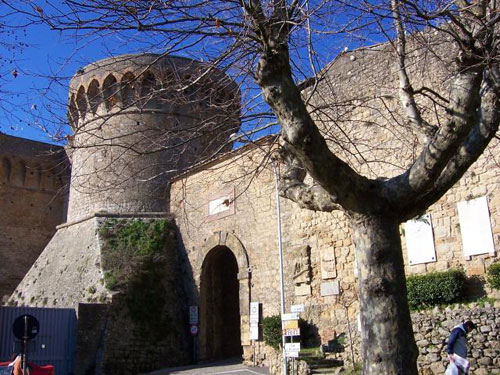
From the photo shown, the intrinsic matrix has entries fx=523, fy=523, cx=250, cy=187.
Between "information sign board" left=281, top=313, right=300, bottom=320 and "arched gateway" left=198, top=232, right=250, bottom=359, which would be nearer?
"information sign board" left=281, top=313, right=300, bottom=320

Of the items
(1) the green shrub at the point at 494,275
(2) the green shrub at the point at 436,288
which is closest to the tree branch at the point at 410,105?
(1) the green shrub at the point at 494,275

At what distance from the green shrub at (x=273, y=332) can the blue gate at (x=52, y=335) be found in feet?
18.4

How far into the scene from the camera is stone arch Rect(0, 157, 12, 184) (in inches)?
1029

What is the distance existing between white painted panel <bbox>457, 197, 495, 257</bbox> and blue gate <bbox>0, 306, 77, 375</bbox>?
35.3 feet

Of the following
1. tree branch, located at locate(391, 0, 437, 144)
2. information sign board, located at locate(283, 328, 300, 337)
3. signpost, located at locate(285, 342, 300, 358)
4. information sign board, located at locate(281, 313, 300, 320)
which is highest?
tree branch, located at locate(391, 0, 437, 144)

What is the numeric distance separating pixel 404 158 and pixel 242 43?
7057 millimetres

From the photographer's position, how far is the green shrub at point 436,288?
9766 mm

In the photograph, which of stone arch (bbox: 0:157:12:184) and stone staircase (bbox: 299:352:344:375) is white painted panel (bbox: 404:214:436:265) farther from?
stone arch (bbox: 0:157:12:184)

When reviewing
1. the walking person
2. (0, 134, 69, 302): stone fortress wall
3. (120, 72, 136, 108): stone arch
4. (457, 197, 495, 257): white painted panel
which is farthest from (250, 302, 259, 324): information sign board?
(0, 134, 69, 302): stone fortress wall

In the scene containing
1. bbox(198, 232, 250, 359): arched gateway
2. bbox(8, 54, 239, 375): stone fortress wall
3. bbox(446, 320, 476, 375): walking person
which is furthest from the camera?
bbox(198, 232, 250, 359): arched gateway

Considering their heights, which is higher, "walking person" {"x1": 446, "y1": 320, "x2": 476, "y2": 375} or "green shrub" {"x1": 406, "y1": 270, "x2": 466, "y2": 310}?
"green shrub" {"x1": 406, "y1": 270, "x2": 466, "y2": 310}

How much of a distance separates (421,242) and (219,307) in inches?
338

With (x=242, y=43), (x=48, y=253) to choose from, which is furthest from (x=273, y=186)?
(x=48, y=253)

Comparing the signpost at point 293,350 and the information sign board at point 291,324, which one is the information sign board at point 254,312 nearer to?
the information sign board at point 291,324
